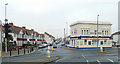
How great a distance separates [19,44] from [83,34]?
24.1 metres

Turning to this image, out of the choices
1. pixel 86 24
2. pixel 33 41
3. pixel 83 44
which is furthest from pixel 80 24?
pixel 33 41

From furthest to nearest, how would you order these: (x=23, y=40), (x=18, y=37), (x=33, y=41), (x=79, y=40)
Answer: (x=33, y=41) → (x=23, y=40) → (x=18, y=37) → (x=79, y=40)

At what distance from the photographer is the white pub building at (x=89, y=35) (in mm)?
51719

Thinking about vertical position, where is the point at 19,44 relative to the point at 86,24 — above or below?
below

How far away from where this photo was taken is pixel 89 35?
5234 cm

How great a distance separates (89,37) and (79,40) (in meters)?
3.05

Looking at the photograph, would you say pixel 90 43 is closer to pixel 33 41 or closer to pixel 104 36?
pixel 104 36

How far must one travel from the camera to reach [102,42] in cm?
5362

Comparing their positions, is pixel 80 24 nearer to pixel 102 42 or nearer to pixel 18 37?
pixel 102 42

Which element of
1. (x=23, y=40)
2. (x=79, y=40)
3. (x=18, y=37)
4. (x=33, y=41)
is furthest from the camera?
(x=33, y=41)

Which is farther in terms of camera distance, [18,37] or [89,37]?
[18,37]

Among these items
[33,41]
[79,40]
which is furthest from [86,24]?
[33,41]

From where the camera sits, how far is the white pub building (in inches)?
2036

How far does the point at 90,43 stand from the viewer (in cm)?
5253
